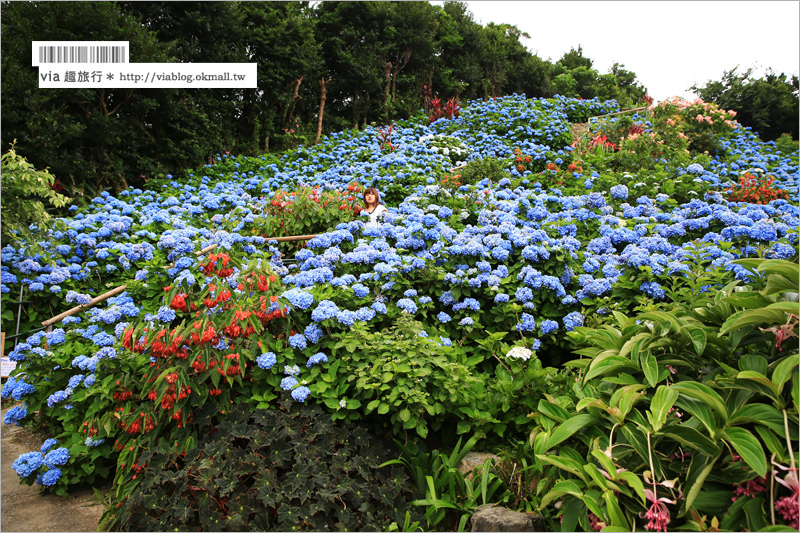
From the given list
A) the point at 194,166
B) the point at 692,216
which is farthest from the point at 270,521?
the point at 194,166

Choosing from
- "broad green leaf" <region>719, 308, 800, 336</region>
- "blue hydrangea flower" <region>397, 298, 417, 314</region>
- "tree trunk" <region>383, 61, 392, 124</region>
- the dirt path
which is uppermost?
"tree trunk" <region>383, 61, 392, 124</region>

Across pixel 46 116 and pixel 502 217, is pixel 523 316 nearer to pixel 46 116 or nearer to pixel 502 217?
pixel 502 217

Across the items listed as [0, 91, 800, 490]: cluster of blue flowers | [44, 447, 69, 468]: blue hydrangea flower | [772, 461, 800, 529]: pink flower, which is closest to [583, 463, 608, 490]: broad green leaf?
[772, 461, 800, 529]: pink flower

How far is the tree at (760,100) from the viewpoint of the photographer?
44.8ft

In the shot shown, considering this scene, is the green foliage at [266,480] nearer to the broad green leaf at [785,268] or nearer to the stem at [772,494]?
the stem at [772,494]

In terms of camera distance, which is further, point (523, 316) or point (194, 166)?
point (194, 166)

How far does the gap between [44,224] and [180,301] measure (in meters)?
2.91

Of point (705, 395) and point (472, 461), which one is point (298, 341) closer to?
point (472, 461)

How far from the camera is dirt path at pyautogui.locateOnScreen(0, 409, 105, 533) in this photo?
109 inches

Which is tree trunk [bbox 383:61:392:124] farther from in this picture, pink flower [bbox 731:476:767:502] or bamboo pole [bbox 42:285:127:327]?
pink flower [bbox 731:476:767:502]

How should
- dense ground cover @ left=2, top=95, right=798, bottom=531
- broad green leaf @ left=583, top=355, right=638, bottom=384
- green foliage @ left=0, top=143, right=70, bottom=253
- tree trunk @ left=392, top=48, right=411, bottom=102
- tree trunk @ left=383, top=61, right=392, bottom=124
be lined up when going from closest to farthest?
dense ground cover @ left=2, top=95, right=798, bottom=531 → broad green leaf @ left=583, top=355, right=638, bottom=384 → green foliage @ left=0, top=143, right=70, bottom=253 → tree trunk @ left=383, top=61, right=392, bottom=124 → tree trunk @ left=392, top=48, right=411, bottom=102

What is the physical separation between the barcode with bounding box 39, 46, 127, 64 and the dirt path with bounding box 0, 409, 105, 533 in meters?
4.16

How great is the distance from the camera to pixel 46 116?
284 inches

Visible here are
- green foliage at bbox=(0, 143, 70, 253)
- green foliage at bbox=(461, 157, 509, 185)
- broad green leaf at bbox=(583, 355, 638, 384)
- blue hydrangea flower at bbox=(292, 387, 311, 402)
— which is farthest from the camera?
green foliage at bbox=(461, 157, 509, 185)
